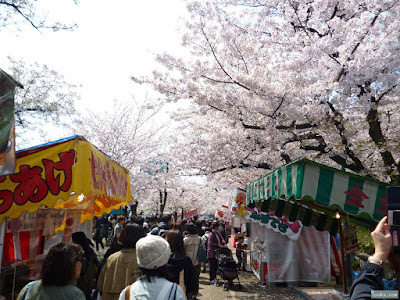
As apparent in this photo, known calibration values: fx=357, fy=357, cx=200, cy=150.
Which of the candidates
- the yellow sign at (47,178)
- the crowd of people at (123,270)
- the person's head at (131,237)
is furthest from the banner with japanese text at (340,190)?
the yellow sign at (47,178)

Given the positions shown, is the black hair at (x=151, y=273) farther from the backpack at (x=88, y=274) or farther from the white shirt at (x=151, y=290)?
the backpack at (x=88, y=274)

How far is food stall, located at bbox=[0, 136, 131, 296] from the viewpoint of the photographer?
424 centimetres

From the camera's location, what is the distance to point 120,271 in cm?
403

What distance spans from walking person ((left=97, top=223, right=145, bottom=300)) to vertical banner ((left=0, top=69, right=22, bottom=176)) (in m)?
1.47

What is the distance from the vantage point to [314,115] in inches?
415

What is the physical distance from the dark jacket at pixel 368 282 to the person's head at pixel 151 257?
151cm

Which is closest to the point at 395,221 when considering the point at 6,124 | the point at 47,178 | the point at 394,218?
the point at 394,218

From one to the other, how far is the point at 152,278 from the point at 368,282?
1.62 metres

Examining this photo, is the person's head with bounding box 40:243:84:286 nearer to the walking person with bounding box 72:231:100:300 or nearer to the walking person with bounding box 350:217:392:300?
the walking person with bounding box 72:231:100:300

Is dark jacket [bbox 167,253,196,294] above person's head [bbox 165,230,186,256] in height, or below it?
below

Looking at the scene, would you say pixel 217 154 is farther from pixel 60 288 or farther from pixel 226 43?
pixel 60 288

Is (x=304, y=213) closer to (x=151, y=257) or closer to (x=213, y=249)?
(x=213, y=249)

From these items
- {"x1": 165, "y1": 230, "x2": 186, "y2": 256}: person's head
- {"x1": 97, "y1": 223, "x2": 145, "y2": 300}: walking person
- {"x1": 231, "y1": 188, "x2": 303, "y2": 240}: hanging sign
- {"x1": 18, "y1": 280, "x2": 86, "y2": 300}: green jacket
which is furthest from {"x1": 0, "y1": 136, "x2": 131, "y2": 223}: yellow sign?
{"x1": 231, "y1": 188, "x2": 303, "y2": 240}: hanging sign

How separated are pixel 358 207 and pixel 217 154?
34.4 feet
